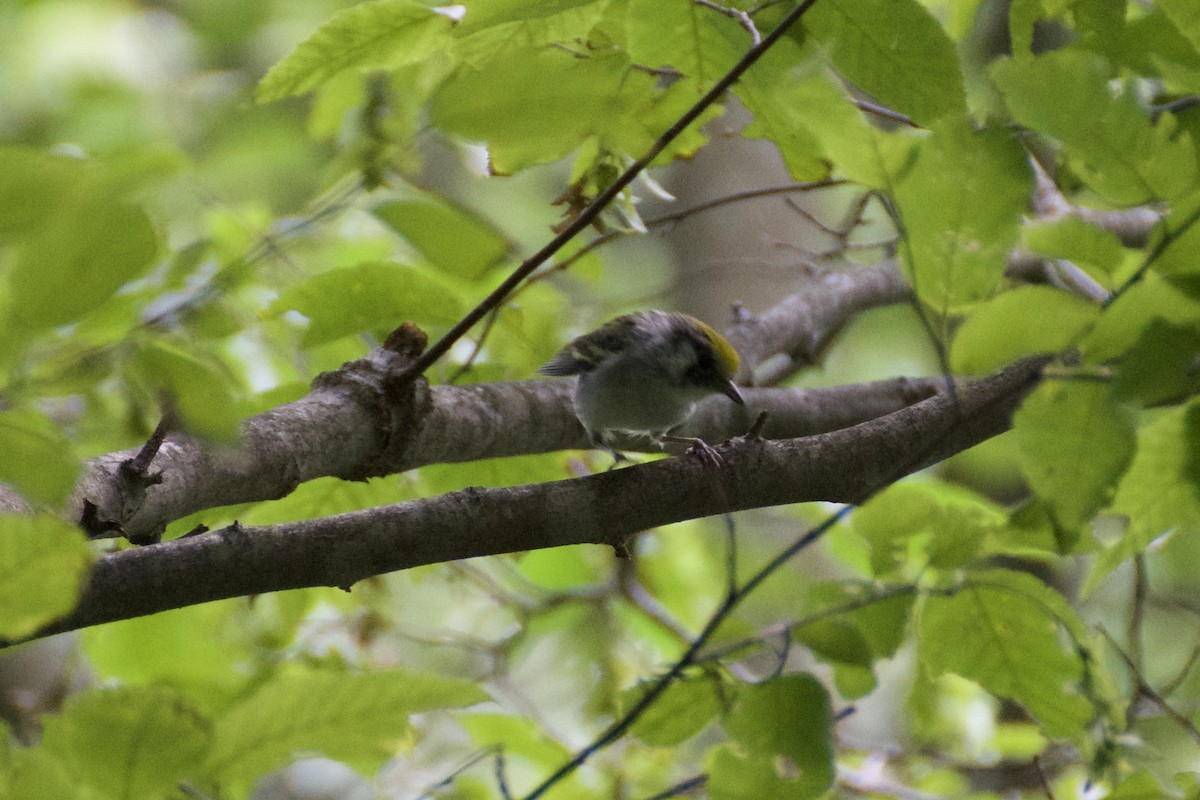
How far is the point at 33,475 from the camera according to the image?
30.2 inches

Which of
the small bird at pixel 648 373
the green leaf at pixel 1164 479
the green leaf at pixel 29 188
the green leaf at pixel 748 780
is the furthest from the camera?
the small bird at pixel 648 373

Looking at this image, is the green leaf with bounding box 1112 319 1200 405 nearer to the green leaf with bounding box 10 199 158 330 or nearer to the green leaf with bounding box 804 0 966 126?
the green leaf with bounding box 804 0 966 126

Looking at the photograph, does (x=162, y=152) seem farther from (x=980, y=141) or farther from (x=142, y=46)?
(x=142, y=46)

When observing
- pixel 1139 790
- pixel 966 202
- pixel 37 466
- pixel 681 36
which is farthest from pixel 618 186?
pixel 1139 790

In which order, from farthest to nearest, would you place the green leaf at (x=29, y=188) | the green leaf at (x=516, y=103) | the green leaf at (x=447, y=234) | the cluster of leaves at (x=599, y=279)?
the green leaf at (x=447, y=234)
the green leaf at (x=516, y=103)
the cluster of leaves at (x=599, y=279)
the green leaf at (x=29, y=188)

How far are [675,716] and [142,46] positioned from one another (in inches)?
156

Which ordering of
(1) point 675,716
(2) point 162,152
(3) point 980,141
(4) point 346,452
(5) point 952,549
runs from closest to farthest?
(2) point 162,152, (3) point 980,141, (5) point 952,549, (1) point 675,716, (4) point 346,452

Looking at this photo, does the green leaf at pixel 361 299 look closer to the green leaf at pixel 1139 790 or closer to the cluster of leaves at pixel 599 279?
the cluster of leaves at pixel 599 279

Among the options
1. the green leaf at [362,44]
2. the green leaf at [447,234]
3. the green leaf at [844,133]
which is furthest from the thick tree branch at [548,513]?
the green leaf at [362,44]

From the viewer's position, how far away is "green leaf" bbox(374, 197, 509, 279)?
1630 millimetres

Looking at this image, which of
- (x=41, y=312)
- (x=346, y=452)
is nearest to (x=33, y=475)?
(x=41, y=312)

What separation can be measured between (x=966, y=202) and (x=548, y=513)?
2.37 feet

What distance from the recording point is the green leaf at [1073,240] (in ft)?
3.36

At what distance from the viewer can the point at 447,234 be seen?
167 centimetres
